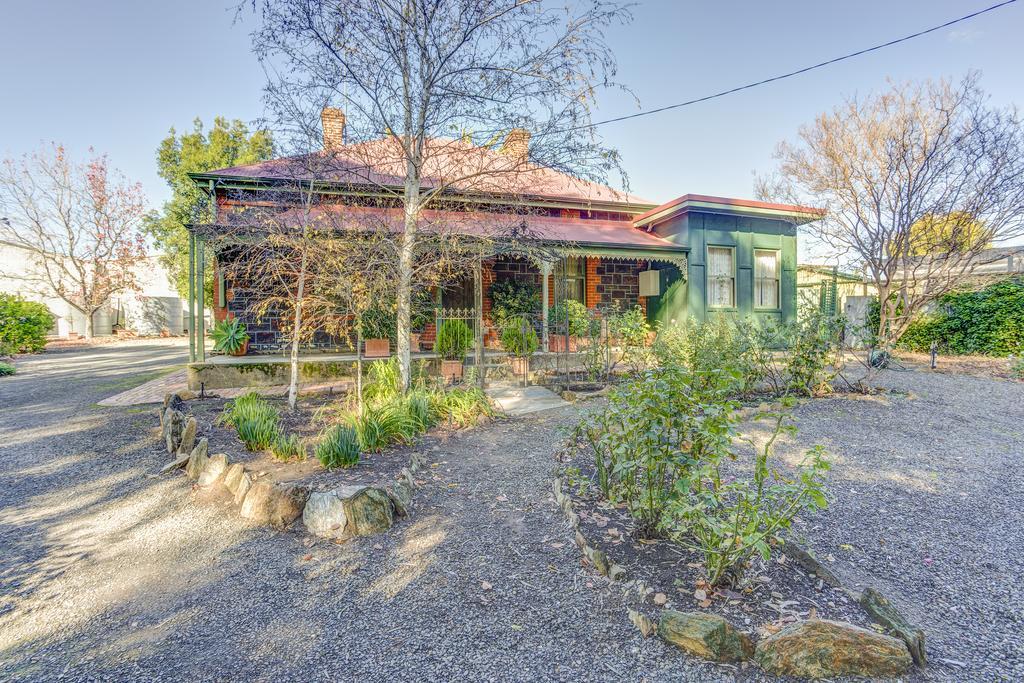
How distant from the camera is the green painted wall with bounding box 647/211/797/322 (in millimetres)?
12016

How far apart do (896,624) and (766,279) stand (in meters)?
12.5

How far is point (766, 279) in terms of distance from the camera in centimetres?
1305

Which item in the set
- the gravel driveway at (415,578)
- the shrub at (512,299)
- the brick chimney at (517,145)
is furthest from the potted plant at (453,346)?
the gravel driveway at (415,578)

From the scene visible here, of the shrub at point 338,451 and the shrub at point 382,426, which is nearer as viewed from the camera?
the shrub at point 338,451

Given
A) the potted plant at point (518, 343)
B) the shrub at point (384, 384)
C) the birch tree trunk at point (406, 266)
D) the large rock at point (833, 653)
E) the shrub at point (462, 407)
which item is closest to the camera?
the large rock at point (833, 653)

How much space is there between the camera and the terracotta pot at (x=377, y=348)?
9656 mm

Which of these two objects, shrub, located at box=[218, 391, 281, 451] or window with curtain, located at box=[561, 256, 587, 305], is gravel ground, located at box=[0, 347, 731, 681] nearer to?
shrub, located at box=[218, 391, 281, 451]

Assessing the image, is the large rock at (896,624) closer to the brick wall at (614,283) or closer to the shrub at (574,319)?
the shrub at (574,319)

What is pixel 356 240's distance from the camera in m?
6.05

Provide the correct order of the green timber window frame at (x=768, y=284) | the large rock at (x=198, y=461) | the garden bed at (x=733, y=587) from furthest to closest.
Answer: the green timber window frame at (x=768, y=284) → the large rock at (x=198, y=461) → the garden bed at (x=733, y=587)

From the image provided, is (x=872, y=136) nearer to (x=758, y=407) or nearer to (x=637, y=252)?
(x=637, y=252)

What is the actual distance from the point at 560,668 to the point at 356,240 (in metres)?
5.25

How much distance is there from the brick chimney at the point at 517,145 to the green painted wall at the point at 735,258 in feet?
23.0

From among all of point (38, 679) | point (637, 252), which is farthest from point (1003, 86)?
point (38, 679)
